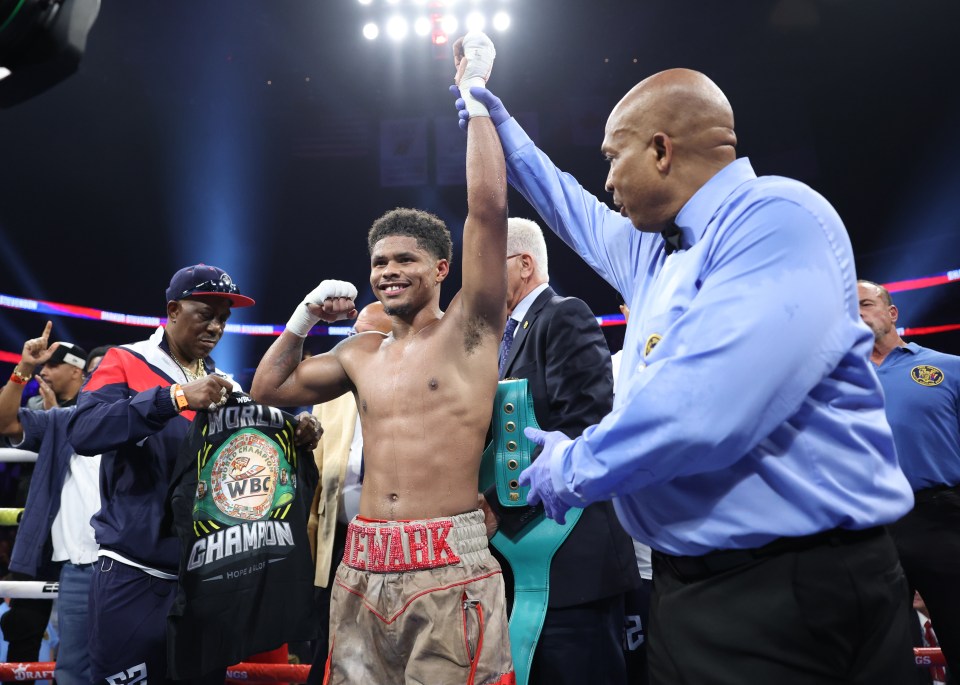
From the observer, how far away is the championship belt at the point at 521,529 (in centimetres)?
170

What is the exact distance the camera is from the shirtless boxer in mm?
1544

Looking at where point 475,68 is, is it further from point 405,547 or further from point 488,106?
point 405,547

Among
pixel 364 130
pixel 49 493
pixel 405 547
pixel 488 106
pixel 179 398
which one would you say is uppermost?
pixel 364 130

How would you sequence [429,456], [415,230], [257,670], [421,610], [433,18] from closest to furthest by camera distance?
[421,610], [429,456], [415,230], [257,670], [433,18]

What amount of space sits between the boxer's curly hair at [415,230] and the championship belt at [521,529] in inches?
16.8

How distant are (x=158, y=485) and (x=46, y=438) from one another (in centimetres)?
84

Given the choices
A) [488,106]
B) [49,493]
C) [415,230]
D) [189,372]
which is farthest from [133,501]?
[488,106]

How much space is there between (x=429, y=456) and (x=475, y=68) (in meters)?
0.90

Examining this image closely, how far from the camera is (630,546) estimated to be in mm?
1877

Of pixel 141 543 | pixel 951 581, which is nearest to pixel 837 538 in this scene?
pixel 141 543

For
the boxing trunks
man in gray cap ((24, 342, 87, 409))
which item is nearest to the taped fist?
the boxing trunks

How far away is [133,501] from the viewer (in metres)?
2.07

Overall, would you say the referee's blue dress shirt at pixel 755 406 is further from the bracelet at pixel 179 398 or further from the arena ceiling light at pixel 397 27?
the arena ceiling light at pixel 397 27

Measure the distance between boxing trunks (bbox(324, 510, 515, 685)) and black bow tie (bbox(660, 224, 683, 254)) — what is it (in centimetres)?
80
